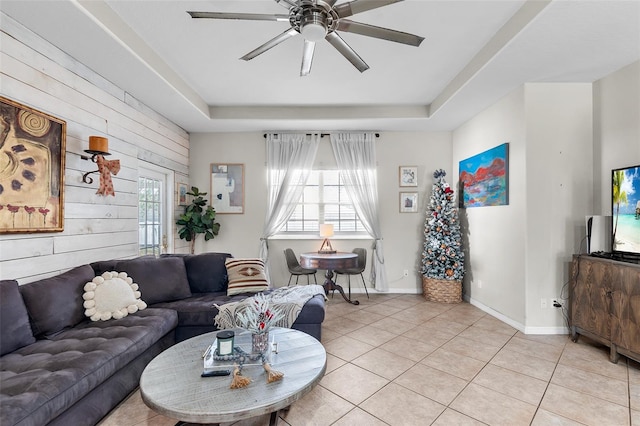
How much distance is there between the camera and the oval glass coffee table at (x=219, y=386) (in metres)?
1.41

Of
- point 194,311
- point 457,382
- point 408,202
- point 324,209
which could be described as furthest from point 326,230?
point 457,382

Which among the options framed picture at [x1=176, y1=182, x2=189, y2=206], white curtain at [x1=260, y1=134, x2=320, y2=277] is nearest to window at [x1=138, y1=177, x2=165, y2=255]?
framed picture at [x1=176, y1=182, x2=189, y2=206]

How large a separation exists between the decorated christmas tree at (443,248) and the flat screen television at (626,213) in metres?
1.88

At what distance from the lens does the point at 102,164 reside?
2988 mm

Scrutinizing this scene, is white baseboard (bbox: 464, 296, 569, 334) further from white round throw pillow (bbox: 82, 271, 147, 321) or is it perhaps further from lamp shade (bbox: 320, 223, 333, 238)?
white round throw pillow (bbox: 82, 271, 147, 321)

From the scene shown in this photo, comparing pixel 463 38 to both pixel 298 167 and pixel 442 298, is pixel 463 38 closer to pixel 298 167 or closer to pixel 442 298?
pixel 298 167

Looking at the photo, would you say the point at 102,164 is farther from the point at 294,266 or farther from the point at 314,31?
the point at 294,266

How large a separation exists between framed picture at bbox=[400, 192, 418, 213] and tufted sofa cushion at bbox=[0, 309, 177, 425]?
394 cm

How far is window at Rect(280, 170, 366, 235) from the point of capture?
5324 millimetres

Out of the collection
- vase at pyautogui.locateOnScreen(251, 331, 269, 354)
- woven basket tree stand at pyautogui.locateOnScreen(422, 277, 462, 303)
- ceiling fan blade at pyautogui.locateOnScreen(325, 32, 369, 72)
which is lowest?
woven basket tree stand at pyautogui.locateOnScreen(422, 277, 462, 303)

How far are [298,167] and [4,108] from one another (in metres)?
3.54

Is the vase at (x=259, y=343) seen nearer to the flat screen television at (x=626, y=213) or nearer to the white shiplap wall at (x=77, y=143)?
the white shiplap wall at (x=77, y=143)

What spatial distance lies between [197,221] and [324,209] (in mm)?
2077

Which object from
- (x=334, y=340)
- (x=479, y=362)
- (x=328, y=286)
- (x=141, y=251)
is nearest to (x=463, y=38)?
(x=479, y=362)
